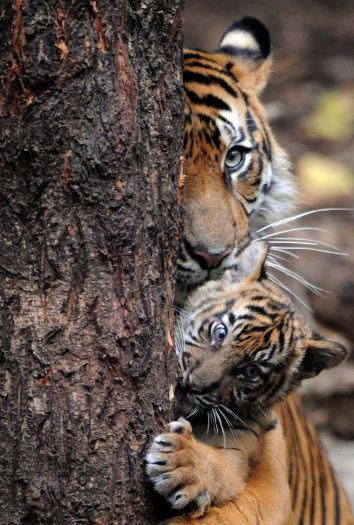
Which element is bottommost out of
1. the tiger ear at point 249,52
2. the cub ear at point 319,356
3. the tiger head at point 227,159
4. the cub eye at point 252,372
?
the cub eye at point 252,372

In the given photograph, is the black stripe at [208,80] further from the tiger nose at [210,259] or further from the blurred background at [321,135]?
the blurred background at [321,135]

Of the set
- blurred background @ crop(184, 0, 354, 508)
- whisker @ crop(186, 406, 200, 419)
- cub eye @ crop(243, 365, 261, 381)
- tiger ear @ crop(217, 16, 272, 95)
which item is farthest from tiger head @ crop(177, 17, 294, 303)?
blurred background @ crop(184, 0, 354, 508)

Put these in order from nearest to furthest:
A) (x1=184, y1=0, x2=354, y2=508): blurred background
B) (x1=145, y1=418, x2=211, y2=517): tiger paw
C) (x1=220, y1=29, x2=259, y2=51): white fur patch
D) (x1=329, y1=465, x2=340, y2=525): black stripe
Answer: (x1=145, y1=418, x2=211, y2=517): tiger paw < (x1=220, y1=29, x2=259, y2=51): white fur patch < (x1=329, y1=465, x2=340, y2=525): black stripe < (x1=184, y1=0, x2=354, y2=508): blurred background

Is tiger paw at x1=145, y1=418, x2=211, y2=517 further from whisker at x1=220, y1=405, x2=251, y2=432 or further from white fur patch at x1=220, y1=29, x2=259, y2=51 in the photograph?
white fur patch at x1=220, y1=29, x2=259, y2=51

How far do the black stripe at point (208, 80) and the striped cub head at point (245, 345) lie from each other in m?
0.73

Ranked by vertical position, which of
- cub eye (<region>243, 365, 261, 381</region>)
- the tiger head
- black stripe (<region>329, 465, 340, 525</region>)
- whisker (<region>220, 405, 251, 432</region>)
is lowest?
black stripe (<region>329, 465, 340, 525</region>)

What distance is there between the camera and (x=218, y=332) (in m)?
3.16

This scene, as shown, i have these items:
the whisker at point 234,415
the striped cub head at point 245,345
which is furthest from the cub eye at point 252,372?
the whisker at point 234,415

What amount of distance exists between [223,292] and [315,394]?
2997mm

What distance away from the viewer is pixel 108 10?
8.12 feet

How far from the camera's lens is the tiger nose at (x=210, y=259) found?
3.31m

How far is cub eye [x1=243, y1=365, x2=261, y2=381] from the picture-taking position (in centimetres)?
315

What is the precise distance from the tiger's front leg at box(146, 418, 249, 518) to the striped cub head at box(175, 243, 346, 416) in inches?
8.0

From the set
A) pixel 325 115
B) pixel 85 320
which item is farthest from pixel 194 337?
pixel 325 115
